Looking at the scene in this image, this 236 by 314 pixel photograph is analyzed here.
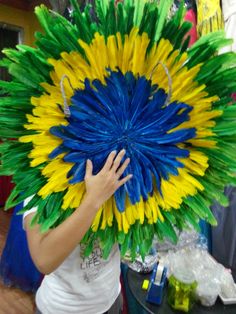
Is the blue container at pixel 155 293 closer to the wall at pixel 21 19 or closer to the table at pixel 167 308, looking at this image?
the table at pixel 167 308

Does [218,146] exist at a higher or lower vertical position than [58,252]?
higher

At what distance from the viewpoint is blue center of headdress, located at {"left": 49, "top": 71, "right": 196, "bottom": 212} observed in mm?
481

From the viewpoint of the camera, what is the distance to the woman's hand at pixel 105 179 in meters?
0.47

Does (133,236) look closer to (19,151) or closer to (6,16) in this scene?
(19,151)

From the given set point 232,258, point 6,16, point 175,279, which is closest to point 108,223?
point 175,279

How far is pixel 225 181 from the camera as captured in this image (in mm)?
538

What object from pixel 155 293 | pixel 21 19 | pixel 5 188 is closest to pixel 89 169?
pixel 155 293

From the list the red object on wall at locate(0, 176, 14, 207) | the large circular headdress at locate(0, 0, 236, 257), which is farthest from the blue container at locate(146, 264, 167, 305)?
the red object on wall at locate(0, 176, 14, 207)

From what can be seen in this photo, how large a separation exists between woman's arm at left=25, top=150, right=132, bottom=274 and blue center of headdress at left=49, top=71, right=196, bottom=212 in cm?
2

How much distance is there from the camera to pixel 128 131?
51 cm

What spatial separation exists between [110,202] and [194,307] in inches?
23.3

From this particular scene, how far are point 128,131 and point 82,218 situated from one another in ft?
0.54

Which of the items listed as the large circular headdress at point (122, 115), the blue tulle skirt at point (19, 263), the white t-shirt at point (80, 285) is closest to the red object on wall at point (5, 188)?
the blue tulle skirt at point (19, 263)

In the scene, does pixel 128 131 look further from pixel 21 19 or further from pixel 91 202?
pixel 21 19
